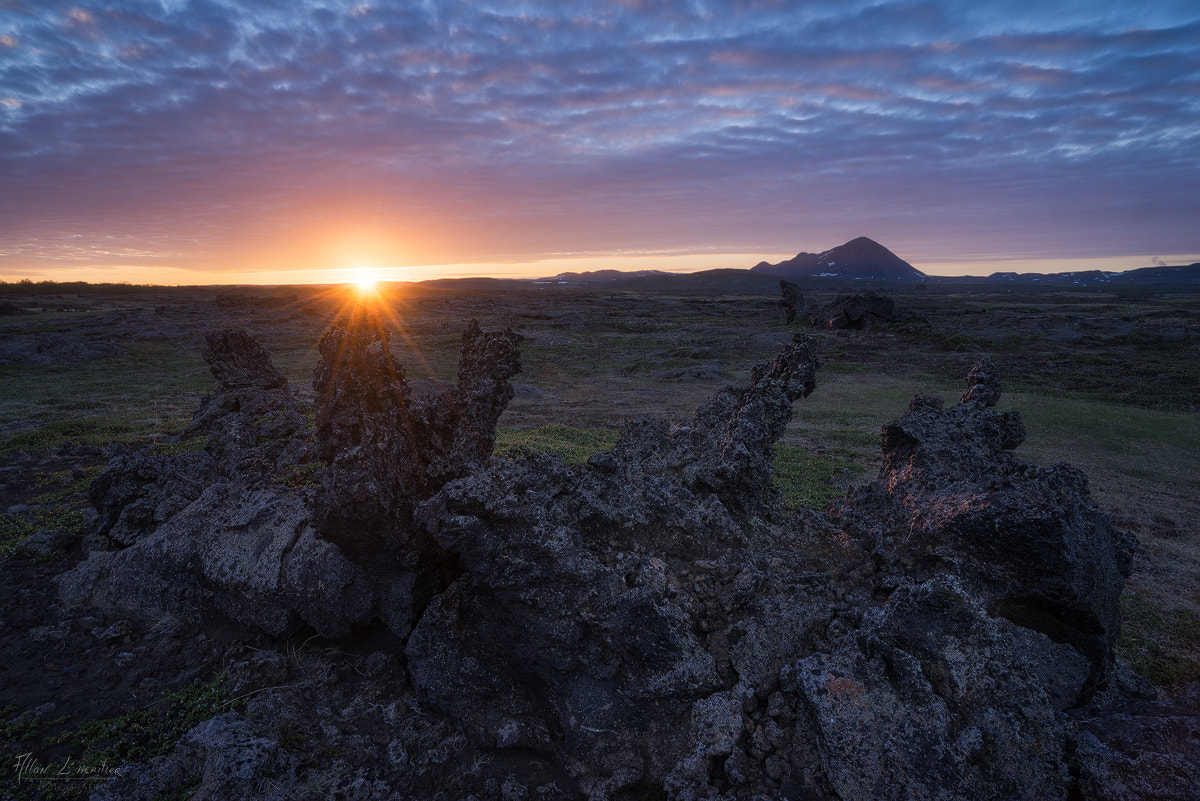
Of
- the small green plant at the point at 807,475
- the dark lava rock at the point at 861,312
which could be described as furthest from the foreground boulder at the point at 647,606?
the dark lava rock at the point at 861,312

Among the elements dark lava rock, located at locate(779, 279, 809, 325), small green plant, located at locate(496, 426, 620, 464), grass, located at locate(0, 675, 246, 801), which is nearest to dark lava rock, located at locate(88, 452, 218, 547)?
grass, located at locate(0, 675, 246, 801)

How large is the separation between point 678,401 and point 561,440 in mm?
10452

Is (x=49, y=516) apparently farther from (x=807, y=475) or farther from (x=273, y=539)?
(x=807, y=475)

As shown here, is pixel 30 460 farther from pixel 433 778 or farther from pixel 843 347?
pixel 843 347

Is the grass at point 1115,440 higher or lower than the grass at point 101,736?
lower

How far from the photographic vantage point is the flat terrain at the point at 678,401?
30.8 feet

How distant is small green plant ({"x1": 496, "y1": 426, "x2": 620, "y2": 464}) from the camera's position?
17347 millimetres

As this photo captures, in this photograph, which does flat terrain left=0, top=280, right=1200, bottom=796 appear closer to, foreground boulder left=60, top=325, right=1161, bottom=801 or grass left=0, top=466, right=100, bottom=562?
grass left=0, top=466, right=100, bottom=562

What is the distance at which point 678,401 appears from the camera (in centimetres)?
2878

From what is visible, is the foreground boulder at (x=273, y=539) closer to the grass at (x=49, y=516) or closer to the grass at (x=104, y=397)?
the grass at (x=49, y=516)

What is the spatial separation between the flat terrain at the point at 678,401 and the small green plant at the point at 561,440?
18 centimetres

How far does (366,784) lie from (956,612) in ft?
19.8

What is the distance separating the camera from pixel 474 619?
6594mm

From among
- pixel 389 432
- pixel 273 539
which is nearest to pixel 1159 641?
pixel 389 432
